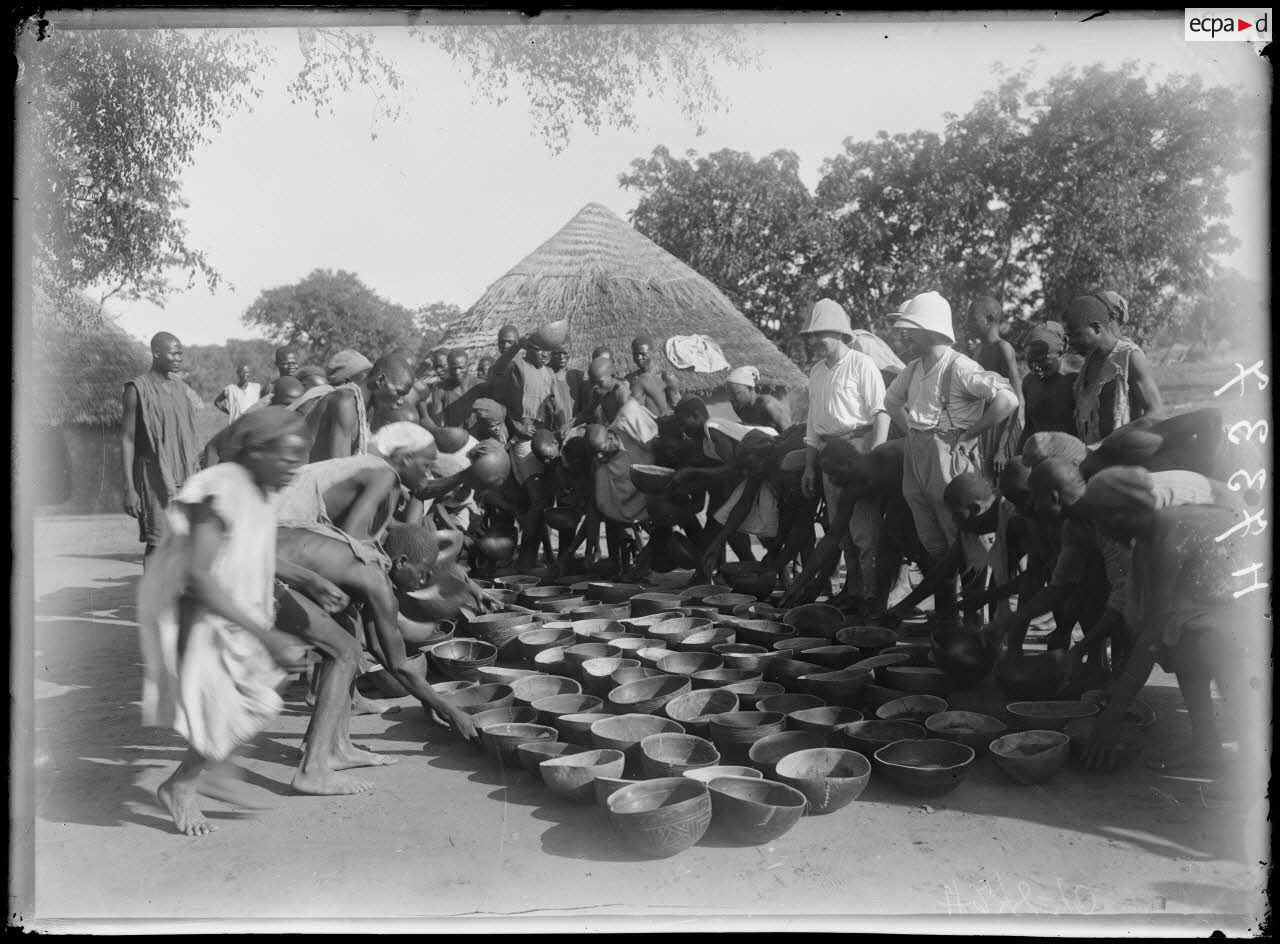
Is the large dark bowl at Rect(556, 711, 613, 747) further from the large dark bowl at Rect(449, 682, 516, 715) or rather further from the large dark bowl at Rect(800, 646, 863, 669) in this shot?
the large dark bowl at Rect(800, 646, 863, 669)

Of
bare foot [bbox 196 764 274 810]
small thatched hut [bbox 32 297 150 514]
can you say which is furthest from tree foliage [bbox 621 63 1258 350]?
small thatched hut [bbox 32 297 150 514]

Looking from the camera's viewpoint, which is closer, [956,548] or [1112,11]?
[1112,11]

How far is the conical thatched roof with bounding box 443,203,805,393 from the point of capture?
433 inches

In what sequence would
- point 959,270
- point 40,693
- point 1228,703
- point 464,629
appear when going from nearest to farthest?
point 1228,703
point 40,693
point 464,629
point 959,270

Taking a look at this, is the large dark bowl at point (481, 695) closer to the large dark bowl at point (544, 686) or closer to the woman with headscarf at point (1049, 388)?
the large dark bowl at point (544, 686)

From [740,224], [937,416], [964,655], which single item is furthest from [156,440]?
[740,224]

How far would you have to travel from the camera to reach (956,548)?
5.16 metres

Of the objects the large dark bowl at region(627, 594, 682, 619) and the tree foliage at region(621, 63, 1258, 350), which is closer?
the large dark bowl at region(627, 594, 682, 619)

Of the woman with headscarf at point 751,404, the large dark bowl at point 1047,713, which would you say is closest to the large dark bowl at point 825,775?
the large dark bowl at point 1047,713

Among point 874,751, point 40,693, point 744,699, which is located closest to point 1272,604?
point 874,751

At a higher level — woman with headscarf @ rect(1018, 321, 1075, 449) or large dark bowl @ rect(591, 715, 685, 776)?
woman with headscarf @ rect(1018, 321, 1075, 449)

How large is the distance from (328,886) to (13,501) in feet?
5.83

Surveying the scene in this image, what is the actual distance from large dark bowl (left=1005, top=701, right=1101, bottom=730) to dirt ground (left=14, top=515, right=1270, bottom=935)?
0.94 ft

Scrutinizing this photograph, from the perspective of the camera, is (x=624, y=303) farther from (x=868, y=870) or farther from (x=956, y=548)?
(x=868, y=870)
